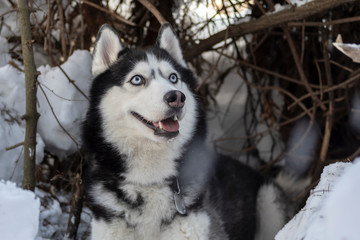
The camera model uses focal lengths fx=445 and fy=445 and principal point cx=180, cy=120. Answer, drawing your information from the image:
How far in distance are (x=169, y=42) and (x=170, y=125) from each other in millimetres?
804

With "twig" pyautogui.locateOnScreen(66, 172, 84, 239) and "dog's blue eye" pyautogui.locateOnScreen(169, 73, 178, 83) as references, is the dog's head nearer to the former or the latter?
"dog's blue eye" pyautogui.locateOnScreen(169, 73, 178, 83)

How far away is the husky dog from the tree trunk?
36 centimetres

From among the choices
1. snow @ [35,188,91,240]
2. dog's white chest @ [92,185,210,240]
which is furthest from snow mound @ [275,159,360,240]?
snow @ [35,188,91,240]

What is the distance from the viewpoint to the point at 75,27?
4.27 meters

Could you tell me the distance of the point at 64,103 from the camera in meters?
3.34

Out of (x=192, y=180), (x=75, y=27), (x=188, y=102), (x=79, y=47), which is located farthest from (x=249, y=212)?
(x=75, y=27)

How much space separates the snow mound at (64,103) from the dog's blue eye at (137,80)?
82 centimetres

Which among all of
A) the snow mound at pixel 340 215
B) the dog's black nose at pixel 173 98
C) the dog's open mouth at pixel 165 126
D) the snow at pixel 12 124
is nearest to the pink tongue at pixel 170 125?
the dog's open mouth at pixel 165 126

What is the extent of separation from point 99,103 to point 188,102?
1.78 feet

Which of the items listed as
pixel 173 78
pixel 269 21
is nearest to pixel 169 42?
pixel 173 78

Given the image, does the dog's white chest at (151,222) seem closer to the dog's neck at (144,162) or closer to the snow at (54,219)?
the dog's neck at (144,162)

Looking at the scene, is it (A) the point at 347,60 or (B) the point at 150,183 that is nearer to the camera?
(B) the point at 150,183

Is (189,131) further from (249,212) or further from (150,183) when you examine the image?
(249,212)

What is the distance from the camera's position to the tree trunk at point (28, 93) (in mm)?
2795
